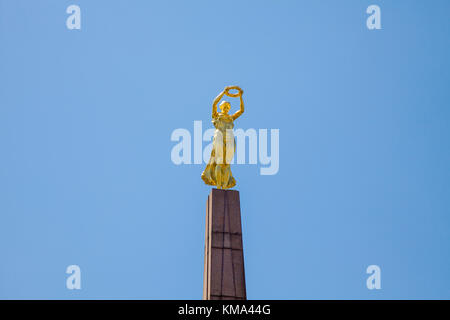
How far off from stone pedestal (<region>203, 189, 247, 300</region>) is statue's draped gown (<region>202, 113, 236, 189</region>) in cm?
65

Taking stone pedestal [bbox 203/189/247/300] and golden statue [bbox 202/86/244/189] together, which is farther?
golden statue [bbox 202/86/244/189]

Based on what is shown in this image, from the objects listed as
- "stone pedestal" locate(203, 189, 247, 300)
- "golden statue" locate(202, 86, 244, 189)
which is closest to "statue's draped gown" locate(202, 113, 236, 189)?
"golden statue" locate(202, 86, 244, 189)

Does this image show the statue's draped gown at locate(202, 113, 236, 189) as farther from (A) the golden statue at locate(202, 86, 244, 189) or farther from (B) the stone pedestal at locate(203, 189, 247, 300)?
(B) the stone pedestal at locate(203, 189, 247, 300)

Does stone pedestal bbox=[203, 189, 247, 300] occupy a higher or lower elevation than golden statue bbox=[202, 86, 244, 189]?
lower

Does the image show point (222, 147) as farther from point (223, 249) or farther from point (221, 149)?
point (223, 249)

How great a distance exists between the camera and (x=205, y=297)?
31.2 meters

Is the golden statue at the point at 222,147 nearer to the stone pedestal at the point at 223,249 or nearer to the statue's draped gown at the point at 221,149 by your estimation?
the statue's draped gown at the point at 221,149

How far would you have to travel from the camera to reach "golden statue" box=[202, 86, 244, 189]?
3300cm

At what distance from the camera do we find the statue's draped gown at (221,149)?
33031 millimetres

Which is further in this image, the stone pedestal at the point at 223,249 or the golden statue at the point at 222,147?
the golden statue at the point at 222,147

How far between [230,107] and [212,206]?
3.59 m

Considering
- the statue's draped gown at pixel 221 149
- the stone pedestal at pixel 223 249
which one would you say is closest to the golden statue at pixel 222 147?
the statue's draped gown at pixel 221 149
